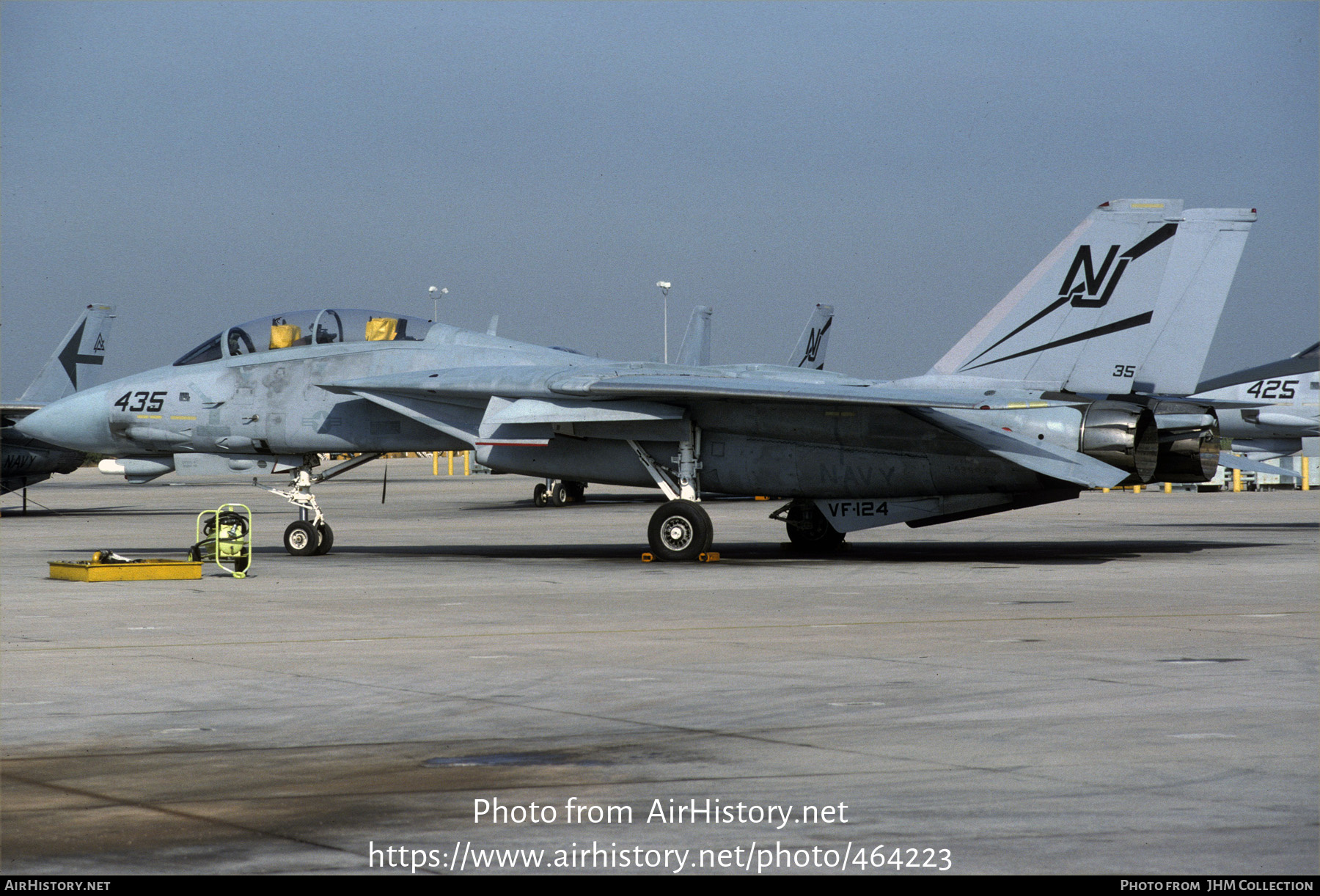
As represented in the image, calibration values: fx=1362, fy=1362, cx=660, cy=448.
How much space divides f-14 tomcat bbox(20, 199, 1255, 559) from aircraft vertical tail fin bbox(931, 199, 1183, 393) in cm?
3

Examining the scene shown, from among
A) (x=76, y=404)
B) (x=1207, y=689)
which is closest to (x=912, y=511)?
(x=1207, y=689)

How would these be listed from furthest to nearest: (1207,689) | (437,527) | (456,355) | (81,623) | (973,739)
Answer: (437,527), (456,355), (81,623), (1207,689), (973,739)

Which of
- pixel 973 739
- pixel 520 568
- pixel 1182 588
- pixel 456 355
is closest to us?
pixel 973 739

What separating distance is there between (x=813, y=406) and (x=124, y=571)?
8.59m

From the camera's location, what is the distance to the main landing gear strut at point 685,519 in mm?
17766

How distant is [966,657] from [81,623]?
741cm

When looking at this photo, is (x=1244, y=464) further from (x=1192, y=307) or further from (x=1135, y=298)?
(x=1135, y=298)

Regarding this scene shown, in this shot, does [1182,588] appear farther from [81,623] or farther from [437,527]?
[437,527]

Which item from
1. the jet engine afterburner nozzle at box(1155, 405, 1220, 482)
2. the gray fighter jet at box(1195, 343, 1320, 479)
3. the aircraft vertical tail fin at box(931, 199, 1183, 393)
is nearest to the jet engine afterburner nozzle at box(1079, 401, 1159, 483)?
the jet engine afterburner nozzle at box(1155, 405, 1220, 482)

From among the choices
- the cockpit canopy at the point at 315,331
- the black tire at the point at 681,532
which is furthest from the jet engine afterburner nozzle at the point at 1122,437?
the cockpit canopy at the point at 315,331

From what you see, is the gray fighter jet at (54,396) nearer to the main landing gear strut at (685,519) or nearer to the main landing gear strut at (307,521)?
the main landing gear strut at (307,521)

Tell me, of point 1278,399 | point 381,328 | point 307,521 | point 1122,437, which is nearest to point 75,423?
point 307,521

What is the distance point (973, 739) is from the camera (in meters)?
6.57

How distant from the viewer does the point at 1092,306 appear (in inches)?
683
